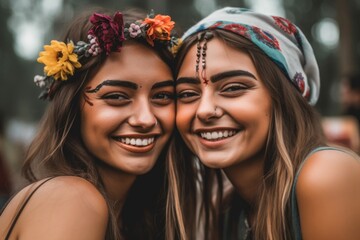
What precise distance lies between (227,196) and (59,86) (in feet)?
4.65

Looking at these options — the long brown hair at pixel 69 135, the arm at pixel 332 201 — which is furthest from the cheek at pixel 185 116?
the arm at pixel 332 201

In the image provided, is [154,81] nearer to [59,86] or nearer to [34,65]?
[59,86]

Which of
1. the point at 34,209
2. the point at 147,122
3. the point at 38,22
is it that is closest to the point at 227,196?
the point at 147,122

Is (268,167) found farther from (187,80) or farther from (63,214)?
(63,214)

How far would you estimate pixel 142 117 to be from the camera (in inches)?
109

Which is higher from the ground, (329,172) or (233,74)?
(233,74)

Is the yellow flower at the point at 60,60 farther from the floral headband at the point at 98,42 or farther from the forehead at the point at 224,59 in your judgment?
the forehead at the point at 224,59

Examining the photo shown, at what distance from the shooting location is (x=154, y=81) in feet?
9.35

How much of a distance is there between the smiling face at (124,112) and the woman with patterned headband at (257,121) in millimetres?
205

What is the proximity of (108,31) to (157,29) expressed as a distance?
32cm

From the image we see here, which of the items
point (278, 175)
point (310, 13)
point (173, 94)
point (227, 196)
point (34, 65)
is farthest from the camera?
point (34, 65)

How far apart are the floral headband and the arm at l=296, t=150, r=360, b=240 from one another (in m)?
1.31

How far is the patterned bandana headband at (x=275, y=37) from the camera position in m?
2.76

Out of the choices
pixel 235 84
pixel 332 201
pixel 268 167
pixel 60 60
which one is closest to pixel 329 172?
pixel 332 201
